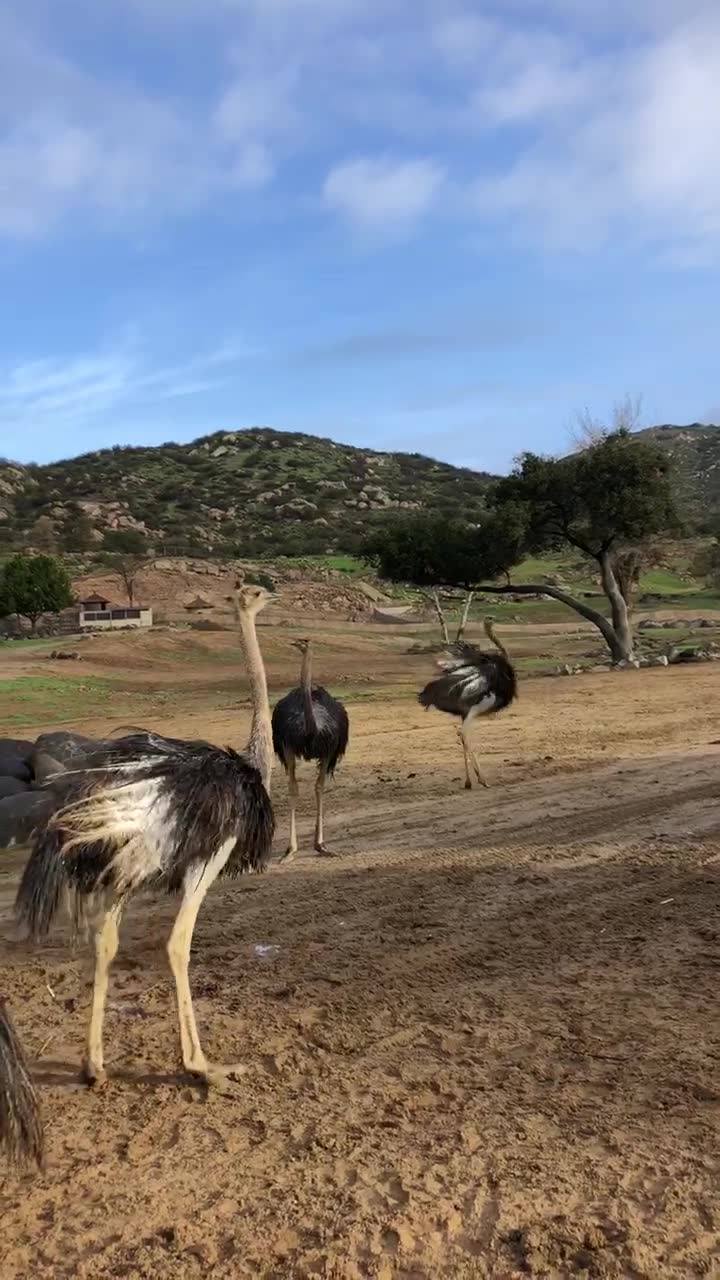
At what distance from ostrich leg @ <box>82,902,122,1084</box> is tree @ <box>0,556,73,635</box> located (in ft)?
117

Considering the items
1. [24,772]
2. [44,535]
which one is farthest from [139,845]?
[44,535]

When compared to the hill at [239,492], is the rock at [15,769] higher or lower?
lower

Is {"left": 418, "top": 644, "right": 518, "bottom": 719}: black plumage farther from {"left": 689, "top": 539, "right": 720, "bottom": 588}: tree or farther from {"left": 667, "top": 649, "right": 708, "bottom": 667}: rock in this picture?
{"left": 689, "top": 539, "right": 720, "bottom": 588}: tree

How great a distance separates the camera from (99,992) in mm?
4434

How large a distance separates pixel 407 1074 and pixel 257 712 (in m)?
1.96

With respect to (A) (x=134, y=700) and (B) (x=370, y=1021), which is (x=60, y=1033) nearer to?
(B) (x=370, y=1021)

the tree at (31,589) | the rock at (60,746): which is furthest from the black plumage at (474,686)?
the tree at (31,589)

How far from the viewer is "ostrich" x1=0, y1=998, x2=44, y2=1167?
3.04m

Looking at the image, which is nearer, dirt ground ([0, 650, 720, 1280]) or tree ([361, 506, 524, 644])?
dirt ground ([0, 650, 720, 1280])

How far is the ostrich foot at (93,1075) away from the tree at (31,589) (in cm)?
3583

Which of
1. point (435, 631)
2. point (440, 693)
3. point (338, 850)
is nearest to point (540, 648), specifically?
point (435, 631)

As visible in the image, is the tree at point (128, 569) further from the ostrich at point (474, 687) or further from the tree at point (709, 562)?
the ostrich at point (474, 687)

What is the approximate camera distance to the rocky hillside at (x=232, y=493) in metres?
68.4

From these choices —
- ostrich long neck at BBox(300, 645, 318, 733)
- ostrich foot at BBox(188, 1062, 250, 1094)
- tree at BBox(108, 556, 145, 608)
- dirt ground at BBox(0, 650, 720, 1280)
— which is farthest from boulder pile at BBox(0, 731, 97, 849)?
tree at BBox(108, 556, 145, 608)
